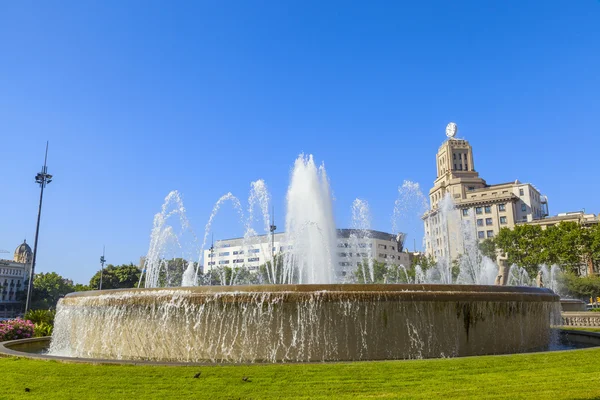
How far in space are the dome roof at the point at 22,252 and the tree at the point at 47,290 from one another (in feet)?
71.2

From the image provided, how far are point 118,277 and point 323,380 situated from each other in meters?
70.9

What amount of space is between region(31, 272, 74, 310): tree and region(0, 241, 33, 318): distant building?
949 cm

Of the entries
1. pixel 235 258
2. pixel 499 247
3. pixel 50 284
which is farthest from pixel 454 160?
pixel 50 284

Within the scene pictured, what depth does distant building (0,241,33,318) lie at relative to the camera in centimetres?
10325

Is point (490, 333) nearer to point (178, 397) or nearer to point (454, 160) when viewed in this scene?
point (178, 397)

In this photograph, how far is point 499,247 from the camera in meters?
64.8

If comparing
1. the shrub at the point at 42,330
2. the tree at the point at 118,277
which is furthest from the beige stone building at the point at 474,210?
the shrub at the point at 42,330

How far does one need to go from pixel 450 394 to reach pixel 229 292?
4.44 m

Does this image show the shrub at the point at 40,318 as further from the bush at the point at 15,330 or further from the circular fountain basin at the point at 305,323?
the circular fountain basin at the point at 305,323

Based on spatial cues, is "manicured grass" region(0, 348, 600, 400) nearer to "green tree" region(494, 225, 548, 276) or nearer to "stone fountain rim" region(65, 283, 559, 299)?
"stone fountain rim" region(65, 283, 559, 299)

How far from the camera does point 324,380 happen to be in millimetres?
6875

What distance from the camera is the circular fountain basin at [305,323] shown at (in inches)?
346

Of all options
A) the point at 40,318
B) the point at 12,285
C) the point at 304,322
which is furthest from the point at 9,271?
the point at 304,322

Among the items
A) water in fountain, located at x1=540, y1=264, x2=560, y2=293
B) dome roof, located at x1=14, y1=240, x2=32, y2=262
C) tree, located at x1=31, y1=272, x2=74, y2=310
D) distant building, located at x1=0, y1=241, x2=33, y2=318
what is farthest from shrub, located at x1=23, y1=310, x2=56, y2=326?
dome roof, located at x1=14, y1=240, x2=32, y2=262
